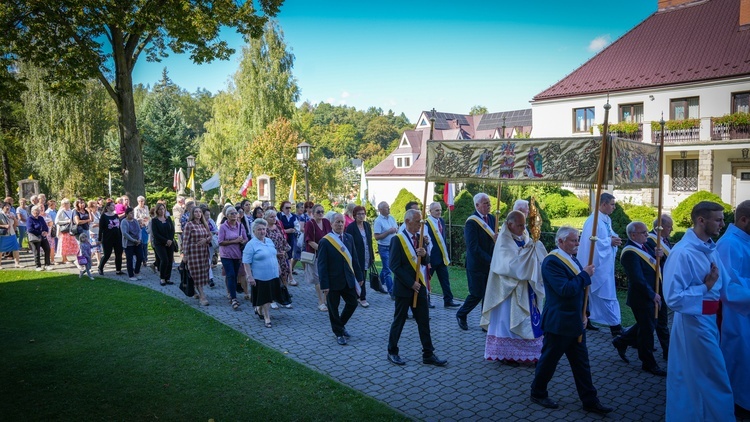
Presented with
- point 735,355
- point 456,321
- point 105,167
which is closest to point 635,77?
point 456,321

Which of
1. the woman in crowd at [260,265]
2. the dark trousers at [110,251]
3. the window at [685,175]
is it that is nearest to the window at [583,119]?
the window at [685,175]

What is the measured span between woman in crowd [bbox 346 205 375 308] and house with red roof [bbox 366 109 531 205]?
34.4 m

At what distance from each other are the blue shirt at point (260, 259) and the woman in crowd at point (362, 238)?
63.9 inches

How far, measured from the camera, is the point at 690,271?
4.96 metres

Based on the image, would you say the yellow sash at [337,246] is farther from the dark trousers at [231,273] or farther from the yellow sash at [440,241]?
the dark trousers at [231,273]

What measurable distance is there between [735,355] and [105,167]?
1621 inches

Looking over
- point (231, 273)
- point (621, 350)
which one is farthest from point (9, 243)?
point (621, 350)

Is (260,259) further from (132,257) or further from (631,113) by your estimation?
(631,113)

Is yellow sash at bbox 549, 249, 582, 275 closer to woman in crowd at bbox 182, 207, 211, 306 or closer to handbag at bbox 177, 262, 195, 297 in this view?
woman in crowd at bbox 182, 207, 211, 306

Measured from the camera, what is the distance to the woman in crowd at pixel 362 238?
10.1 meters

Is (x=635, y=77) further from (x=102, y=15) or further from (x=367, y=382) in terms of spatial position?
(x=367, y=382)

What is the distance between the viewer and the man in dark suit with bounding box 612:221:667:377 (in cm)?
661

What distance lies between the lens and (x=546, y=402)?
5.73 meters

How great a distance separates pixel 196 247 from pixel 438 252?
15.8ft
